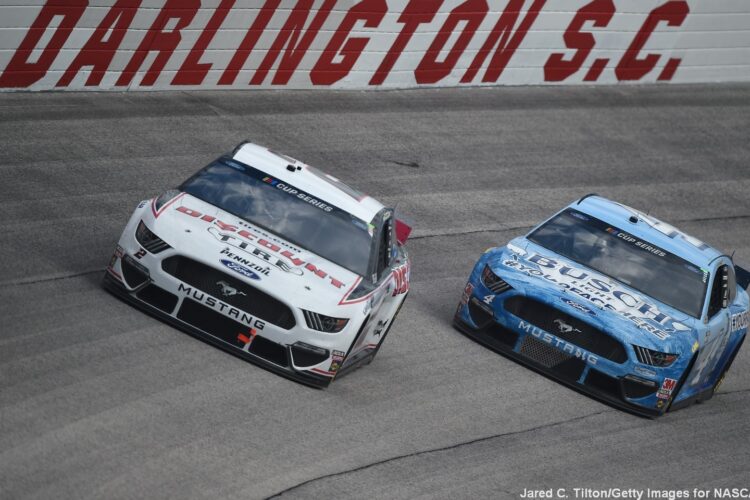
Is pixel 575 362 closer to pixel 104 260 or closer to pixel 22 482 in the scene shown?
pixel 104 260

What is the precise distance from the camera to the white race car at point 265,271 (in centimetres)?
959

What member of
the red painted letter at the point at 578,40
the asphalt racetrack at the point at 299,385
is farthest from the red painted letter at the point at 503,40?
the asphalt racetrack at the point at 299,385

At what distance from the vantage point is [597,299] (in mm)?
11273

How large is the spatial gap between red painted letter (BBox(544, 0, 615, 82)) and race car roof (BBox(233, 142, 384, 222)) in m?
12.4

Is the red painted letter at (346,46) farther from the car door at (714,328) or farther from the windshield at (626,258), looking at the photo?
the car door at (714,328)

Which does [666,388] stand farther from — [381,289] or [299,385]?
[299,385]

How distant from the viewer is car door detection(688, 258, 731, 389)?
11539 mm

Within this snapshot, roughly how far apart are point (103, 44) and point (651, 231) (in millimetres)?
8078

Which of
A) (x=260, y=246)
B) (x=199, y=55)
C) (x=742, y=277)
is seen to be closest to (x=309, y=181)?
(x=260, y=246)

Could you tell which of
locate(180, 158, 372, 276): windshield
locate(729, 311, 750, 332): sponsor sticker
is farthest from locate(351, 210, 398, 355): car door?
locate(729, 311, 750, 332): sponsor sticker

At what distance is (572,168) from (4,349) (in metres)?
11.8

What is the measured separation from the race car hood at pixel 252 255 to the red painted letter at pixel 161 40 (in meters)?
7.33

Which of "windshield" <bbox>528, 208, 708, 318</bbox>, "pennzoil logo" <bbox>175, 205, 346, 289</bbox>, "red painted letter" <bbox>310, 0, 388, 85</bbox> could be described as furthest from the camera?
"red painted letter" <bbox>310, 0, 388, 85</bbox>

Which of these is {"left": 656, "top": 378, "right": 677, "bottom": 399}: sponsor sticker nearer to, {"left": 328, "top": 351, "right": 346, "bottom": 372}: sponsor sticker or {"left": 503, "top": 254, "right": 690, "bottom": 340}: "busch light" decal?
{"left": 503, "top": 254, "right": 690, "bottom": 340}: "busch light" decal
